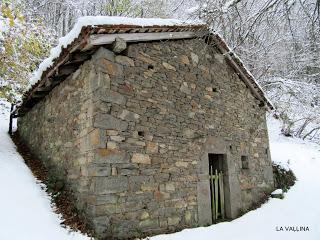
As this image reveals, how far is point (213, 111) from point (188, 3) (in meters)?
2.84

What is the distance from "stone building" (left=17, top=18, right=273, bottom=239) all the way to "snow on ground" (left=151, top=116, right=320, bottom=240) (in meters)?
0.34

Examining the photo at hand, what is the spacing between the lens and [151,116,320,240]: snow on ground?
5266mm

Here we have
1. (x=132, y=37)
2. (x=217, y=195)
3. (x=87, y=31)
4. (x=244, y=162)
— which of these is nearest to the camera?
(x=87, y=31)

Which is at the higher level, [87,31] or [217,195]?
Result: [87,31]

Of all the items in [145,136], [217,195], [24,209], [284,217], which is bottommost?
[284,217]

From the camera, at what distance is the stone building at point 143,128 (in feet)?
14.5

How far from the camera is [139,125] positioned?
491 centimetres

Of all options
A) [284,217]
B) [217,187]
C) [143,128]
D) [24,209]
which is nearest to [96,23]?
[143,128]

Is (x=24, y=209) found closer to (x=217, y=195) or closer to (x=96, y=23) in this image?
(x=96, y=23)

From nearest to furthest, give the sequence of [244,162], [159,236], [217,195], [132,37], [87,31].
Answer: [87,31], [159,236], [132,37], [217,195], [244,162]

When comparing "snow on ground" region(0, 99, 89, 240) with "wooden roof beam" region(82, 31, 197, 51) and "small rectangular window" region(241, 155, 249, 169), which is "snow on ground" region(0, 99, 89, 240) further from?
"small rectangular window" region(241, 155, 249, 169)

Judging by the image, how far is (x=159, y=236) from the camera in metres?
4.63

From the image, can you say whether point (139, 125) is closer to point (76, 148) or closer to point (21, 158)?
point (76, 148)

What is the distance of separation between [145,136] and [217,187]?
2.49 m
